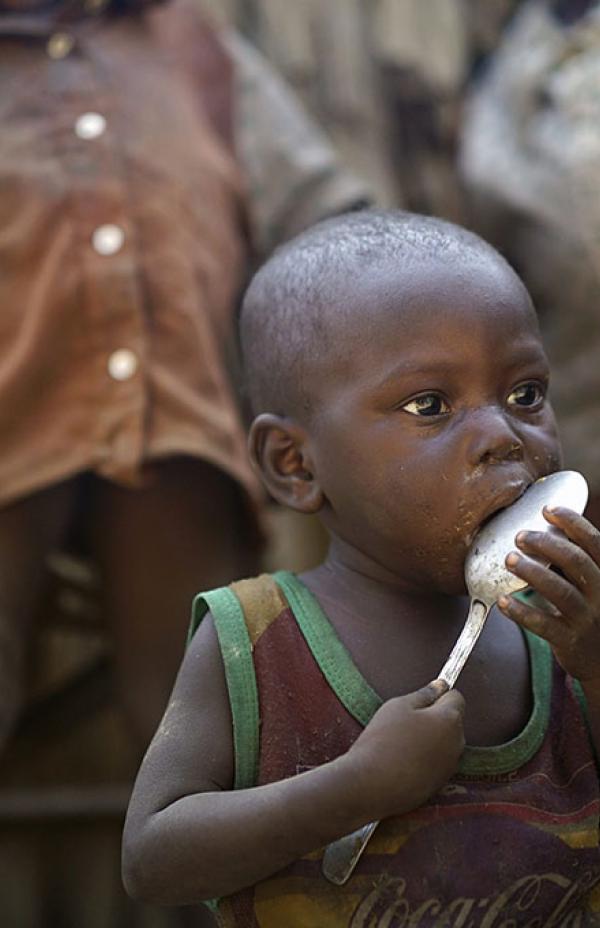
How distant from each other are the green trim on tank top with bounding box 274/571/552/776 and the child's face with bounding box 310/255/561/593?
83mm

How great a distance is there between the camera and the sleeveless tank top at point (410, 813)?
1.15 m

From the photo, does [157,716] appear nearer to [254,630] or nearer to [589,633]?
[254,630]

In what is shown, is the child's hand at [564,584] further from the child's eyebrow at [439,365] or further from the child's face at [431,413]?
the child's eyebrow at [439,365]

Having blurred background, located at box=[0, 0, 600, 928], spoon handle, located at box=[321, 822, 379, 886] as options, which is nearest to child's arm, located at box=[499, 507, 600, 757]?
spoon handle, located at box=[321, 822, 379, 886]

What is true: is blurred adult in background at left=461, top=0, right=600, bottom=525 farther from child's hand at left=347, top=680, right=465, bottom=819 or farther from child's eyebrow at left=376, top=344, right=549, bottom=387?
child's hand at left=347, top=680, right=465, bottom=819

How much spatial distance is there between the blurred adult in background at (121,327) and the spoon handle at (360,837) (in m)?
0.77

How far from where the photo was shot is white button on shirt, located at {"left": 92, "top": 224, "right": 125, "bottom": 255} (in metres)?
1.87

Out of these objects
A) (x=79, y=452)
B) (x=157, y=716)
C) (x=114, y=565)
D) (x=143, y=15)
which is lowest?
(x=157, y=716)

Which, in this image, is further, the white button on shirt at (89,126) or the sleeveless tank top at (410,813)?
the white button on shirt at (89,126)

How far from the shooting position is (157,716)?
6.47ft

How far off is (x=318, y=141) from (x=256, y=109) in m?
0.12

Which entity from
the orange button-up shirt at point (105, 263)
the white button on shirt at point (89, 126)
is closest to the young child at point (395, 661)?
the orange button-up shirt at point (105, 263)

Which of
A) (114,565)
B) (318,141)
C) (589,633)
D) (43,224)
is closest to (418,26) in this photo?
(318,141)

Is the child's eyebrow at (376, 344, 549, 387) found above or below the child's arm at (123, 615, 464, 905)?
above
